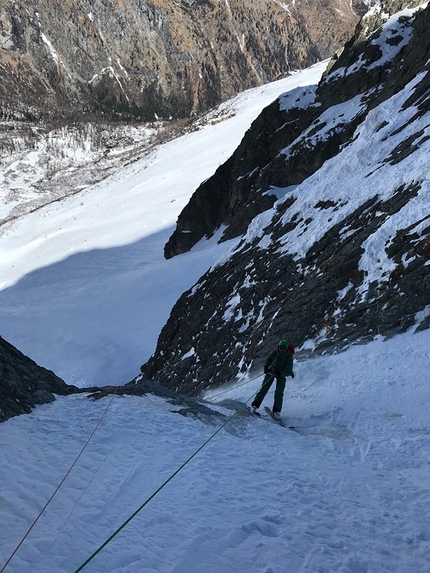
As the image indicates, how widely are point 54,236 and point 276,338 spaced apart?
4515 cm

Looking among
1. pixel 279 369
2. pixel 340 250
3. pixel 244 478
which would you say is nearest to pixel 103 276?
pixel 340 250

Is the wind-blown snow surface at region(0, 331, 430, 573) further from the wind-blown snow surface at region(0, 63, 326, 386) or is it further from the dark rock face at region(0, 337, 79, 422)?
the wind-blown snow surface at region(0, 63, 326, 386)

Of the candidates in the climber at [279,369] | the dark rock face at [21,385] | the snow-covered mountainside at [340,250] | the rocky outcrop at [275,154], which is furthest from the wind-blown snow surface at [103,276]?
the climber at [279,369]

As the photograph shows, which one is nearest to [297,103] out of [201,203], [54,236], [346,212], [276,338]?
[201,203]

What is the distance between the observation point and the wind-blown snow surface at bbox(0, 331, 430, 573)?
376 centimetres

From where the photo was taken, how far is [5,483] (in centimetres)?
461

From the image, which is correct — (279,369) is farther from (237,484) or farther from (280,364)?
(237,484)

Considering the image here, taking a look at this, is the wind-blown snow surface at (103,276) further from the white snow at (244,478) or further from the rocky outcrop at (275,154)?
the white snow at (244,478)

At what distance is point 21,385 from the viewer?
292 inches

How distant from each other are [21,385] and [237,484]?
4083mm

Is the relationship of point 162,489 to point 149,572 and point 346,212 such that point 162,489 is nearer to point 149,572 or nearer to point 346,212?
point 149,572

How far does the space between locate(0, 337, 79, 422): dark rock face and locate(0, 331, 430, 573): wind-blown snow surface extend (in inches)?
8.6

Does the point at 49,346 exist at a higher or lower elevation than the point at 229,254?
lower

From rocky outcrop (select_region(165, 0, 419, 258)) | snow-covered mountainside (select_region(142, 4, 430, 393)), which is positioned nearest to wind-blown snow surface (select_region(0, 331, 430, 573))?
snow-covered mountainside (select_region(142, 4, 430, 393))
